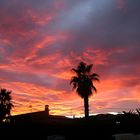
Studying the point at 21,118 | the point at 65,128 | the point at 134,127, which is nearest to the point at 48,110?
the point at 21,118

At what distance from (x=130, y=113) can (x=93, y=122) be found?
506cm

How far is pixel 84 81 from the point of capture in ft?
200

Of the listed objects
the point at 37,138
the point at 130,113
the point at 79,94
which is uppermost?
the point at 79,94

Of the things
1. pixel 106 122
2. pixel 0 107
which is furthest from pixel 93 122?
pixel 0 107

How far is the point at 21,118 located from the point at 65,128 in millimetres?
17099

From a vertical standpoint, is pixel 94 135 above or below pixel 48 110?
below

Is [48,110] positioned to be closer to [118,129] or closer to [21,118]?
[21,118]

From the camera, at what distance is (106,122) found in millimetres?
46656

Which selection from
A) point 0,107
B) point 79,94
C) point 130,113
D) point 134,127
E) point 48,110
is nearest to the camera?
point 134,127

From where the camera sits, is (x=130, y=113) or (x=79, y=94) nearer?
(x=130, y=113)

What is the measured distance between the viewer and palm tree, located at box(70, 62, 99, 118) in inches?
2322

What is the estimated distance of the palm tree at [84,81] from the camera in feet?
193

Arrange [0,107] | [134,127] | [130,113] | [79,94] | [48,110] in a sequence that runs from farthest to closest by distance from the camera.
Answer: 1. [0,107]
2. [48,110]
3. [79,94]
4. [130,113]
5. [134,127]

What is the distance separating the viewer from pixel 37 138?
4488 centimetres
